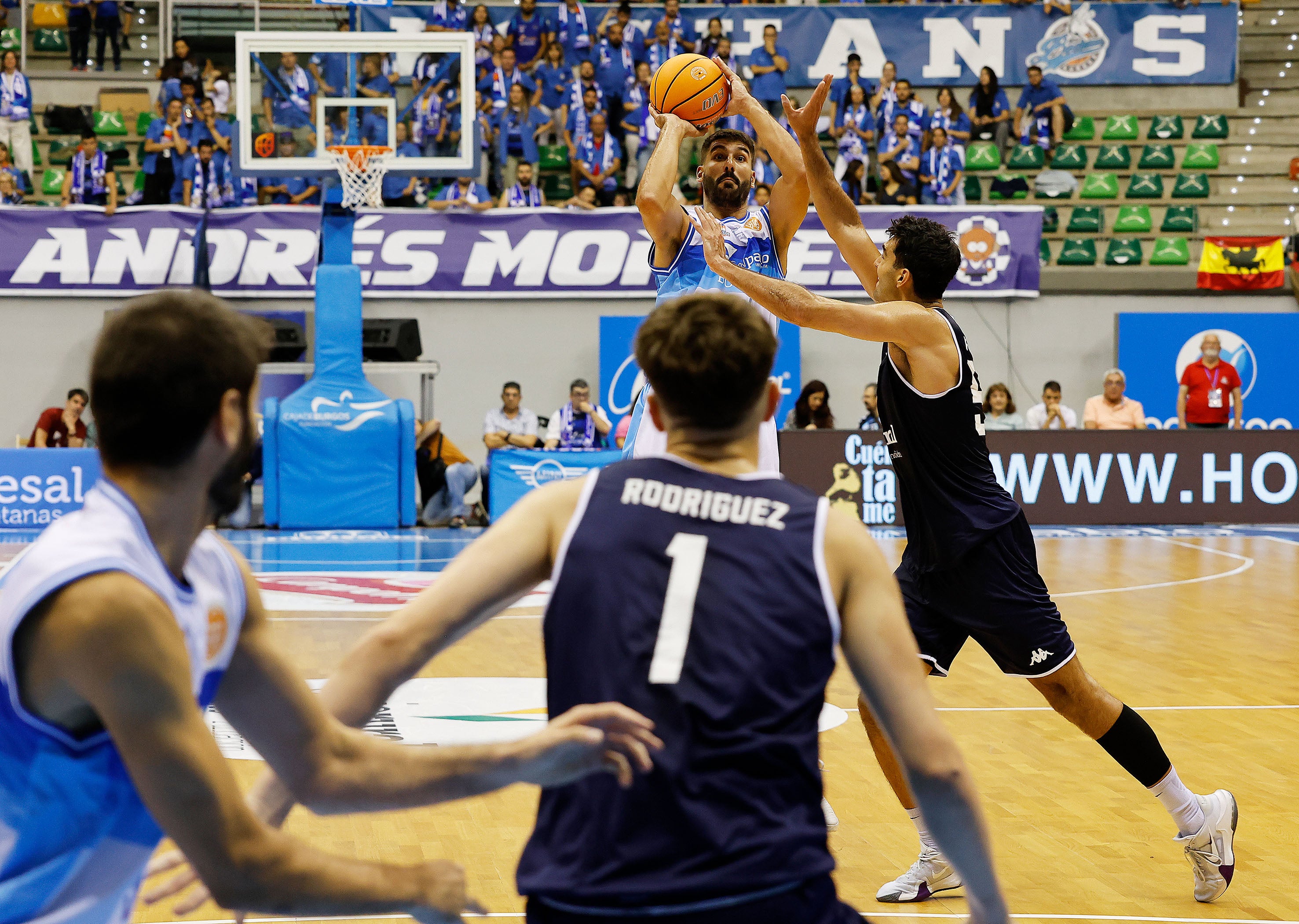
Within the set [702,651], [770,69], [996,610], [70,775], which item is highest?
[770,69]

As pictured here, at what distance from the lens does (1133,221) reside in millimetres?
21078

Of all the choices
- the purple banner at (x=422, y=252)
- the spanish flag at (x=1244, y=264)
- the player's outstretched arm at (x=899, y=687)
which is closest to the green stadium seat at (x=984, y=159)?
the purple banner at (x=422, y=252)

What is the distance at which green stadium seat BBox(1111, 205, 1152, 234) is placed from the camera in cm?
2106

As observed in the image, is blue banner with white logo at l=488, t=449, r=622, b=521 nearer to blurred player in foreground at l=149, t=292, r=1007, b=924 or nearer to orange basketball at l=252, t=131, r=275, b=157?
orange basketball at l=252, t=131, r=275, b=157

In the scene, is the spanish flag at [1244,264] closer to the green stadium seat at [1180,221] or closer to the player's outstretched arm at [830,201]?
the green stadium seat at [1180,221]

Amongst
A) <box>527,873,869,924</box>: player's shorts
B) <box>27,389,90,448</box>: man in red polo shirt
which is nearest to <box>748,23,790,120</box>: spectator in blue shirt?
<box>27,389,90,448</box>: man in red polo shirt

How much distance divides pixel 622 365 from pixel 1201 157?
32.0 ft

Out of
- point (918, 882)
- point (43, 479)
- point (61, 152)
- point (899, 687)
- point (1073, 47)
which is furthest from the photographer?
point (1073, 47)

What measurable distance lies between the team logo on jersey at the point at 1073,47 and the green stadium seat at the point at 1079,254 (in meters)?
3.19

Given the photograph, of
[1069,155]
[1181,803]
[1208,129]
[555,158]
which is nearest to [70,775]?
[1181,803]

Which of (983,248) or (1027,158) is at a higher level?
(1027,158)

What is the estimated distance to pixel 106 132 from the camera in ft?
69.3

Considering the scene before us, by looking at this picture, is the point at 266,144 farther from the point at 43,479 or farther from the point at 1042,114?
the point at 1042,114

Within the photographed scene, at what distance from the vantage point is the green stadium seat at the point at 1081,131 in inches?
861
